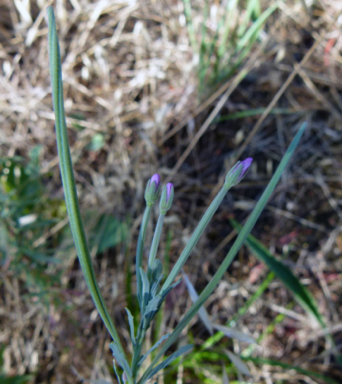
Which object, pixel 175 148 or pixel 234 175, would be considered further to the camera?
pixel 175 148

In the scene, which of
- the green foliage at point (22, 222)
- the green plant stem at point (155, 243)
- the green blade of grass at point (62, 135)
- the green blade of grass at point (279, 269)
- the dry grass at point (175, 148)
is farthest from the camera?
the dry grass at point (175, 148)

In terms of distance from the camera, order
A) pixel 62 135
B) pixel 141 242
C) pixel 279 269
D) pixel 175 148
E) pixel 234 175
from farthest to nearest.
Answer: pixel 175 148 < pixel 279 269 < pixel 141 242 < pixel 234 175 < pixel 62 135

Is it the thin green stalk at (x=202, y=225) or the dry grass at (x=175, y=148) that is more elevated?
the thin green stalk at (x=202, y=225)

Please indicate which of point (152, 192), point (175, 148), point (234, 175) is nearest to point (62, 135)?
point (152, 192)

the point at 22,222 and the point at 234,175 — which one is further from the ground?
the point at 234,175

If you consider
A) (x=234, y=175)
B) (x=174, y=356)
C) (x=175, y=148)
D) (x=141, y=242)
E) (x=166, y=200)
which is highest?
(x=234, y=175)

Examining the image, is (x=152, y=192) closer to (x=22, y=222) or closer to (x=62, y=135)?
(x=62, y=135)

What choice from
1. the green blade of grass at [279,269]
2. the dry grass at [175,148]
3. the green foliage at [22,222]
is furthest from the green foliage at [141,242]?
the dry grass at [175,148]

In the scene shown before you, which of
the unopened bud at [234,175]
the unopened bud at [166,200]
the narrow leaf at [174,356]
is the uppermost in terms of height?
the unopened bud at [234,175]

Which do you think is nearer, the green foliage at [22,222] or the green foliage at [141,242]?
the green foliage at [141,242]

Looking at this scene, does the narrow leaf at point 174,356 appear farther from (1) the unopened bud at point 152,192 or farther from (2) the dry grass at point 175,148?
(2) the dry grass at point 175,148
